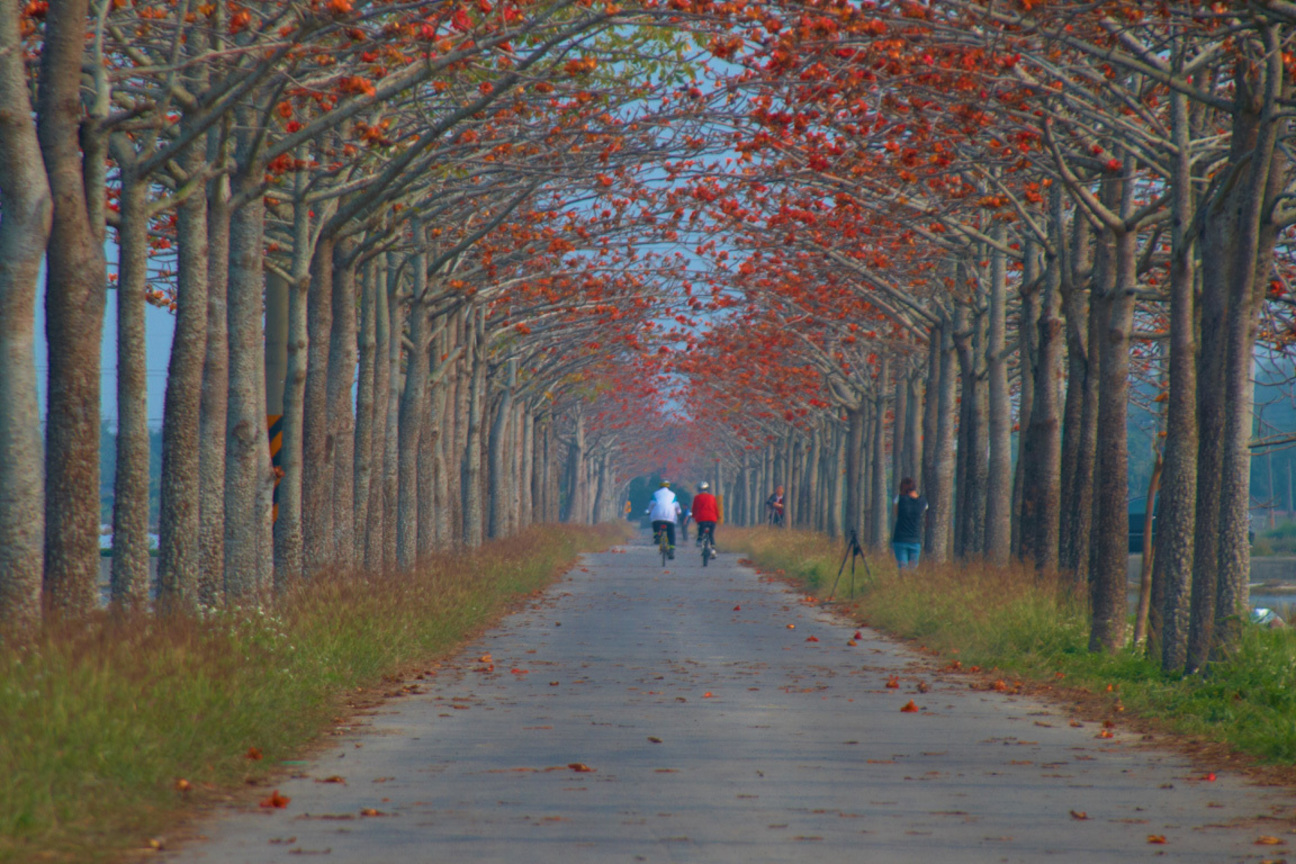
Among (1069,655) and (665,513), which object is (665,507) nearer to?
(665,513)

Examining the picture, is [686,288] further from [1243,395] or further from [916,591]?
[1243,395]

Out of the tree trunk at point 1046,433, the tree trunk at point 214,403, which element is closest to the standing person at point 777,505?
the tree trunk at point 1046,433

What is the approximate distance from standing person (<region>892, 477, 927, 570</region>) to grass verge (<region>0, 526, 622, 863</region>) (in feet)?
41.4

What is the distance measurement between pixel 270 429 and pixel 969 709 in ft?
30.5

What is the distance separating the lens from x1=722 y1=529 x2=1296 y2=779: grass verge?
8938 millimetres

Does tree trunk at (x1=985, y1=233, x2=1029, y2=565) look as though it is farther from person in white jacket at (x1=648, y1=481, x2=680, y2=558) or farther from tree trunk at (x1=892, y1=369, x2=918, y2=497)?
person in white jacket at (x1=648, y1=481, x2=680, y2=558)

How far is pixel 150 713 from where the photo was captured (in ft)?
21.9

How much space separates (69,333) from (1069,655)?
8826 millimetres

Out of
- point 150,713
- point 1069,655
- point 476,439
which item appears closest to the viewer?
point 150,713

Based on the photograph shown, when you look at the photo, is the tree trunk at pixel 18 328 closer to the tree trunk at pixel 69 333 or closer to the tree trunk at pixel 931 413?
the tree trunk at pixel 69 333

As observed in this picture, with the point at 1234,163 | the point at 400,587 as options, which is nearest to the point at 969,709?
the point at 1234,163

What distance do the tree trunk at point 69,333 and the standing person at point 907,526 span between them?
15381mm

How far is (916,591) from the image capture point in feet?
58.1

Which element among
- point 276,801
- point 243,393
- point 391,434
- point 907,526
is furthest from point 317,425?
point 276,801
